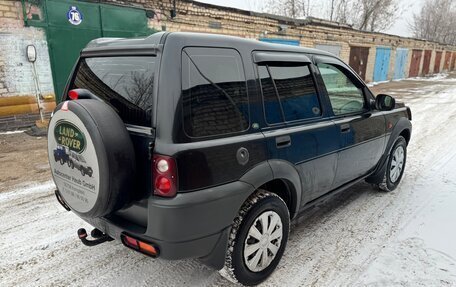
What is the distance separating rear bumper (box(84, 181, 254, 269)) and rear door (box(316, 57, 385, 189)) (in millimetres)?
1385

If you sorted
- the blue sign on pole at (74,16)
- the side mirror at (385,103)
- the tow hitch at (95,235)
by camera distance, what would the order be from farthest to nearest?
the blue sign on pole at (74,16) < the side mirror at (385,103) < the tow hitch at (95,235)

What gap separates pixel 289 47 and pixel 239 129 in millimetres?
1045

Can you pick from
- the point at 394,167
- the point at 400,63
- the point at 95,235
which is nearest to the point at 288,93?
the point at 95,235

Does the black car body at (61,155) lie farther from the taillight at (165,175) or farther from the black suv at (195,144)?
the taillight at (165,175)

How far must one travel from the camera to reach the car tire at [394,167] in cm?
416

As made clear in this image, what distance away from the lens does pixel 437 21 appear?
49.9 meters

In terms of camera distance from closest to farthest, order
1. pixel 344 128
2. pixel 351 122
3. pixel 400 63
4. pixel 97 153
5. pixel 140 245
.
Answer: pixel 97 153 → pixel 140 245 → pixel 344 128 → pixel 351 122 → pixel 400 63

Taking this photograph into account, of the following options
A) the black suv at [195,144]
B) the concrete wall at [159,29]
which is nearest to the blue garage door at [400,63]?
the concrete wall at [159,29]

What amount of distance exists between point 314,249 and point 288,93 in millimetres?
1447

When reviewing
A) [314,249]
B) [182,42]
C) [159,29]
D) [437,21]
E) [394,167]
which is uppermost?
[437,21]

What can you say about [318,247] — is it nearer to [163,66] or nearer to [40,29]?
[163,66]

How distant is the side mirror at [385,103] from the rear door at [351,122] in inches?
3.3

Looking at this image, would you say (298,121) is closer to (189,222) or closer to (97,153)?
(189,222)

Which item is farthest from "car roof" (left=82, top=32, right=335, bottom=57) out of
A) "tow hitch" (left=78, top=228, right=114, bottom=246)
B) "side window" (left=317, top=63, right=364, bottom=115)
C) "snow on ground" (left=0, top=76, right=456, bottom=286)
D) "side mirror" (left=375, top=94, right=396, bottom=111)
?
"snow on ground" (left=0, top=76, right=456, bottom=286)
